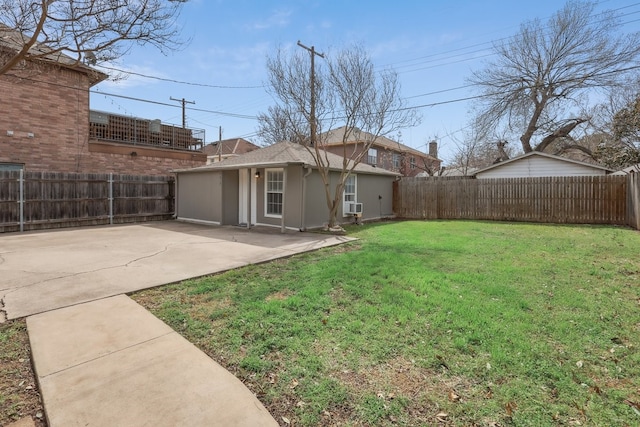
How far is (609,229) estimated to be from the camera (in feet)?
31.8

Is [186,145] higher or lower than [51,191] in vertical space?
higher

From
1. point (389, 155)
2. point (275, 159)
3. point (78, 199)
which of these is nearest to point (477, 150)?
point (389, 155)

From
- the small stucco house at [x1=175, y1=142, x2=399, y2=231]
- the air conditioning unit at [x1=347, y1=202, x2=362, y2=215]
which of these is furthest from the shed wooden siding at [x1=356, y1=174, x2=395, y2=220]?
the air conditioning unit at [x1=347, y1=202, x2=362, y2=215]

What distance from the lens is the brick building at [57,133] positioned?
11883 mm

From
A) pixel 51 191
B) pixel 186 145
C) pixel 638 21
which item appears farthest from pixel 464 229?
pixel 186 145

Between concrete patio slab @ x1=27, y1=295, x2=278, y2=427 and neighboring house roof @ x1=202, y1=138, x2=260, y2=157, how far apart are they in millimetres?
31320

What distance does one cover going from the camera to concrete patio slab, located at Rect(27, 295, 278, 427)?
6.62ft

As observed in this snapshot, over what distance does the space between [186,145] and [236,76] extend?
4.85 meters

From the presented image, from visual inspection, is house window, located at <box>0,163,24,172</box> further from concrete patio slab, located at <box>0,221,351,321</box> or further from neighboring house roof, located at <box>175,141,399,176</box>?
neighboring house roof, located at <box>175,141,399,176</box>

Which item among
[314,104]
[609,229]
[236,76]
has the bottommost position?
[609,229]

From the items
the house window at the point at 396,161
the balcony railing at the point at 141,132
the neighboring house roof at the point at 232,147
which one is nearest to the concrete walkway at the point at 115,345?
the balcony railing at the point at 141,132

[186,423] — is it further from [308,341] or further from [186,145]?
[186,145]

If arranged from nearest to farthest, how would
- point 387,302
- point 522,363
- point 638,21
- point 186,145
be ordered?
point 522,363
point 387,302
point 638,21
point 186,145

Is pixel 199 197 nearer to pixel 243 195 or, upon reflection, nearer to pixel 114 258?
pixel 243 195
